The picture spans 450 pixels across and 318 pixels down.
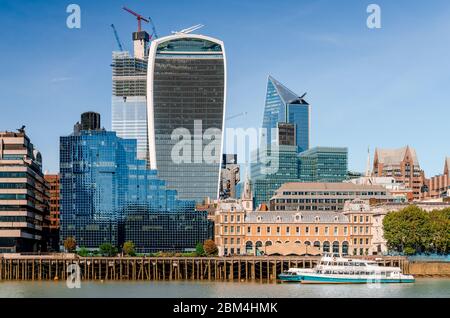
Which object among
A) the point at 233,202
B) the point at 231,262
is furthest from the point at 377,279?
the point at 233,202

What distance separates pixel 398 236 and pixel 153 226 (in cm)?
5624

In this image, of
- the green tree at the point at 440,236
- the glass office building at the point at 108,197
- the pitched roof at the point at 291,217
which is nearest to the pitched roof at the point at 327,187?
the glass office building at the point at 108,197

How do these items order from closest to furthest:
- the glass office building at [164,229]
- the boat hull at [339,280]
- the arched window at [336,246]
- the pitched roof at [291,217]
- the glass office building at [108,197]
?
the boat hull at [339,280] < the arched window at [336,246] < the pitched roof at [291,217] < the glass office building at [108,197] < the glass office building at [164,229]

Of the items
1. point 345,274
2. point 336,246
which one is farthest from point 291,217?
point 345,274

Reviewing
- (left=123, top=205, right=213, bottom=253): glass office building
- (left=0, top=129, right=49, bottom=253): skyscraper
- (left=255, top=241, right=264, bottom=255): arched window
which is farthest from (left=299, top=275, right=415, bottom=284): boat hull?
(left=123, top=205, right=213, bottom=253): glass office building

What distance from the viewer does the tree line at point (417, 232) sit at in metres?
120

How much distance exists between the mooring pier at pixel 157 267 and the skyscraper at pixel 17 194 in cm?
1294

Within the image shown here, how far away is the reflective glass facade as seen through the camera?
15988 centimetres

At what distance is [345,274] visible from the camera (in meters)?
92.1

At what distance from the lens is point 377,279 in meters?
91.2

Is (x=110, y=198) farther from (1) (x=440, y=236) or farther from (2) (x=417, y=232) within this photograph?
(1) (x=440, y=236)

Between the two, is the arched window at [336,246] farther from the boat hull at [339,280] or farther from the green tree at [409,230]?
the boat hull at [339,280]

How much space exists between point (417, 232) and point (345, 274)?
3194 cm
